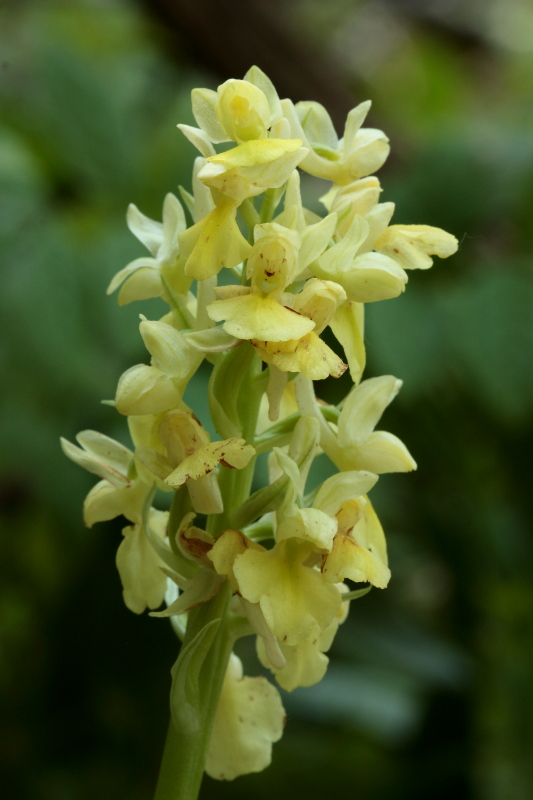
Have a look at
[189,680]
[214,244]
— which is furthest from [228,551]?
[214,244]

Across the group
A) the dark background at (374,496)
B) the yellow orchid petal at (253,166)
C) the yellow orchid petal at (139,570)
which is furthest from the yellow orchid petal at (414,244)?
the dark background at (374,496)

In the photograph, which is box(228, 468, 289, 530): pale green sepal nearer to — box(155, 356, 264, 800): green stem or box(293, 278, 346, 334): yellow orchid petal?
box(155, 356, 264, 800): green stem

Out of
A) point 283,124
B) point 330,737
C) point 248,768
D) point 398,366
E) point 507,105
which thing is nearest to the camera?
point 283,124

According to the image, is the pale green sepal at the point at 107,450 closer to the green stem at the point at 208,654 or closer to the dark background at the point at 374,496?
the green stem at the point at 208,654

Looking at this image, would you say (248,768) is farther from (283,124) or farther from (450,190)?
(450,190)

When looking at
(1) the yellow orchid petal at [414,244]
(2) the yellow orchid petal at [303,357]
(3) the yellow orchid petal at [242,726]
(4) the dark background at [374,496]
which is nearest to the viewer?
(2) the yellow orchid petal at [303,357]

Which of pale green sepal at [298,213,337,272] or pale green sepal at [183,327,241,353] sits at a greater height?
pale green sepal at [298,213,337,272]

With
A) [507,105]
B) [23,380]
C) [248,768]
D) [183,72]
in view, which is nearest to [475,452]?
[23,380]

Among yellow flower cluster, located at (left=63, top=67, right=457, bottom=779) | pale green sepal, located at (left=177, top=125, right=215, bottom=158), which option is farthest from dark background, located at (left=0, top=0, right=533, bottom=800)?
pale green sepal, located at (left=177, top=125, right=215, bottom=158)
